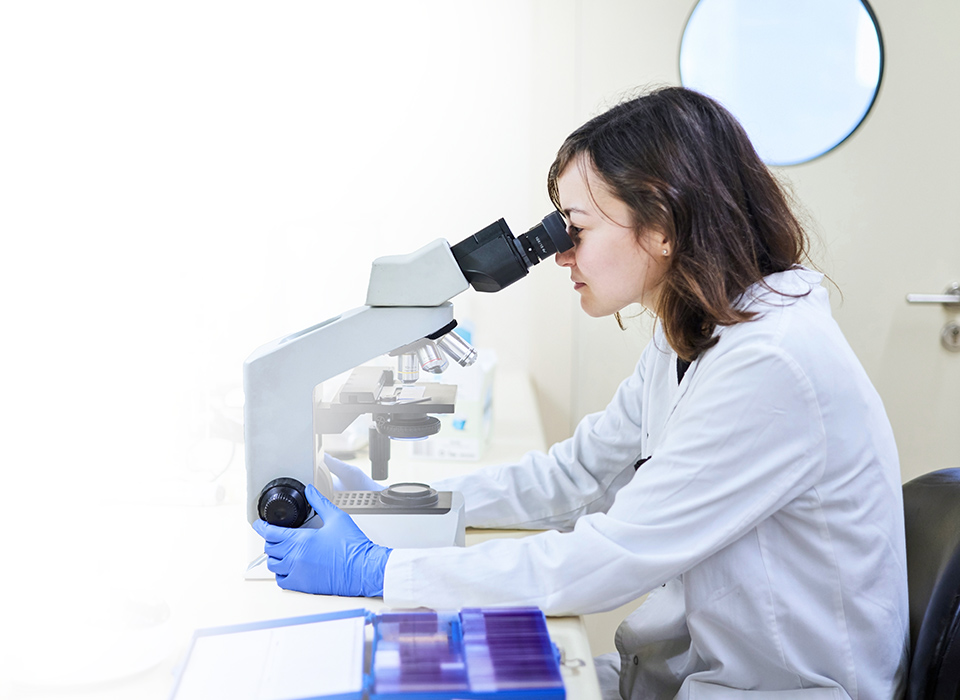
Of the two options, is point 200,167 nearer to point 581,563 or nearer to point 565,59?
point 565,59

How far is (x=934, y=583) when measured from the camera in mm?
981

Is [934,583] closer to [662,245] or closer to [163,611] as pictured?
[662,245]

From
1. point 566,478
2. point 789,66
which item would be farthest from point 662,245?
point 789,66

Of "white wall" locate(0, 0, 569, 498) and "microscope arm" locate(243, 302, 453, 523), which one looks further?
"white wall" locate(0, 0, 569, 498)

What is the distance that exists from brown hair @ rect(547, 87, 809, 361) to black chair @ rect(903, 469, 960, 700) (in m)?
0.37

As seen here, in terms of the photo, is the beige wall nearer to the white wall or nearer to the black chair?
the white wall

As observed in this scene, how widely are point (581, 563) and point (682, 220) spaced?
1.51ft

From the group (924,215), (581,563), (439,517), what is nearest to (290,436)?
(439,517)

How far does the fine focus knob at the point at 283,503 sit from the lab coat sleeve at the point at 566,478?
309 millimetres

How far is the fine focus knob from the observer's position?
101 centimetres

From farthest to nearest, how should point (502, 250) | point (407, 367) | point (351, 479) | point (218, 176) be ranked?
point (218, 176) < point (351, 479) < point (407, 367) < point (502, 250)

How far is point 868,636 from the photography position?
952mm

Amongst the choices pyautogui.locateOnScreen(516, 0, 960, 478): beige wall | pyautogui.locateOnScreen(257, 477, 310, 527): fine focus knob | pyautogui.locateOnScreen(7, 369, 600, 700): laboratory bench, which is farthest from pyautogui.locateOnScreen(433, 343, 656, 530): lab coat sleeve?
pyautogui.locateOnScreen(516, 0, 960, 478): beige wall

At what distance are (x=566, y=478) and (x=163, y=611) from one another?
0.68 metres
